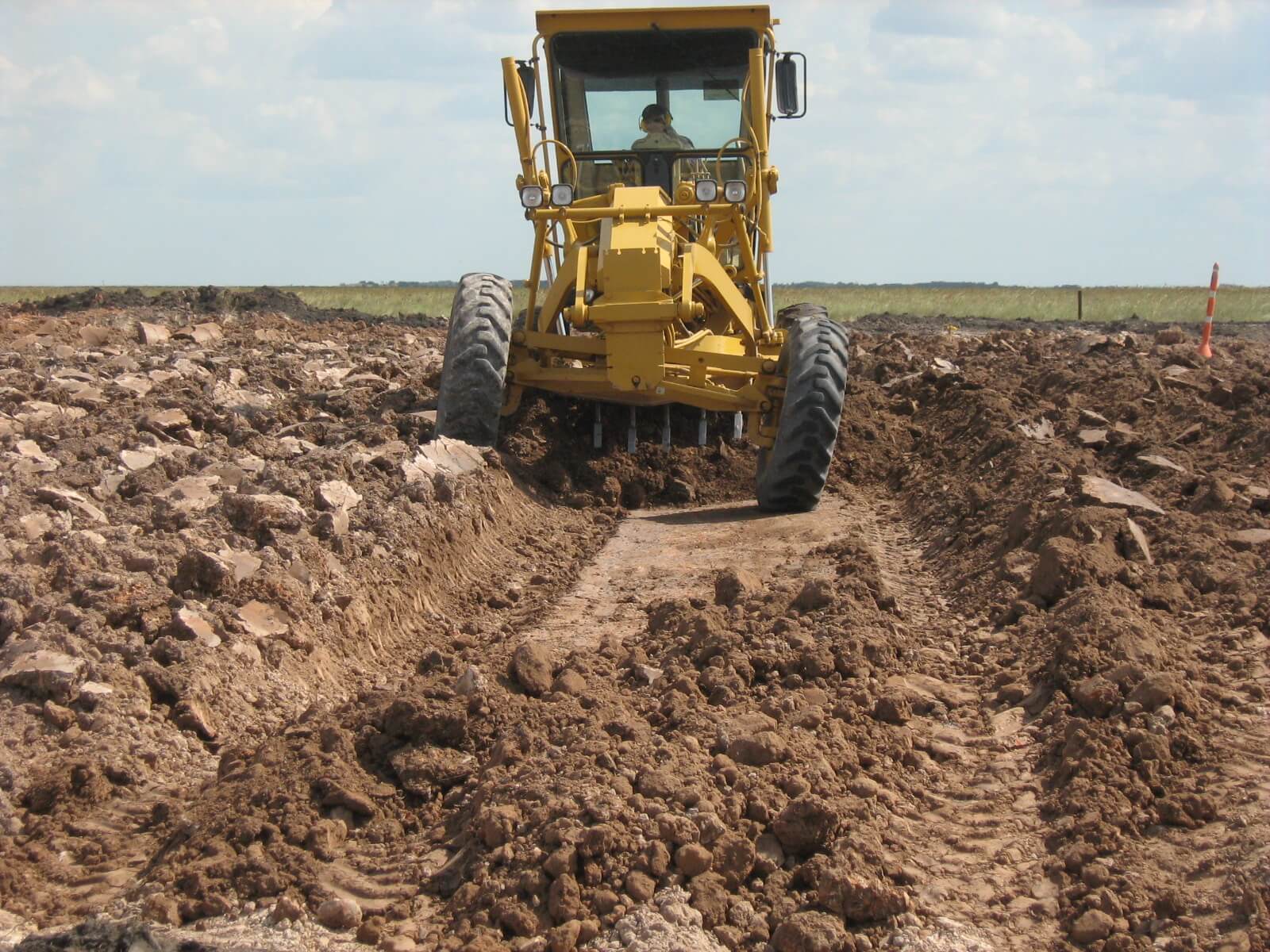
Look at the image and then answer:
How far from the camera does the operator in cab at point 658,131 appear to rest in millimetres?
9977

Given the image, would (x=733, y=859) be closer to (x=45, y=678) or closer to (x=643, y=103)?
(x=45, y=678)

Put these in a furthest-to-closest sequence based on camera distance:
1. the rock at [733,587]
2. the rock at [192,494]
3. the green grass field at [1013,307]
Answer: the green grass field at [1013,307]
the rock at [192,494]
the rock at [733,587]

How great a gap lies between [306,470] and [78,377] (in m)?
5.35

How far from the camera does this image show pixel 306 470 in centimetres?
739

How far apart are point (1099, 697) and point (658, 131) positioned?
21.5ft

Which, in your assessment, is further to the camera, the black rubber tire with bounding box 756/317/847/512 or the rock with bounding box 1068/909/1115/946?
the black rubber tire with bounding box 756/317/847/512

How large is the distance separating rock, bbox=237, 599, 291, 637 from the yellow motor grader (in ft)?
10.5

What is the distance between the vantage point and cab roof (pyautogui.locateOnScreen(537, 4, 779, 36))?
31.2 ft

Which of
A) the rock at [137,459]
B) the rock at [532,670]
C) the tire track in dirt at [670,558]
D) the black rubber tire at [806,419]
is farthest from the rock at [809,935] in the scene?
the rock at [137,459]

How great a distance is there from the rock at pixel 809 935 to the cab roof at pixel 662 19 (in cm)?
752

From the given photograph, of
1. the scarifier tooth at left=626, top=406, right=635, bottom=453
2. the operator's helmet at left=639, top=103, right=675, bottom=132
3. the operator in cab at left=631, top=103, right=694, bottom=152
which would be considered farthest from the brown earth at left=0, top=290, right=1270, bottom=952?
the operator's helmet at left=639, top=103, right=675, bottom=132

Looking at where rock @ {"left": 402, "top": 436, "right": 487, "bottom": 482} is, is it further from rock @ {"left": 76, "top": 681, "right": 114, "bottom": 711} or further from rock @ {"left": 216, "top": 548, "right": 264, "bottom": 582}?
rock @ {"left": 76, "top": 681, "right": 114, "bottom": 711}

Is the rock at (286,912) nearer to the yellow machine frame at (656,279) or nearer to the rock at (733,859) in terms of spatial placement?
the rock at (733,859)

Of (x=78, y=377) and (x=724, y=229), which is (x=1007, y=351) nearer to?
(x=724, y=229)
